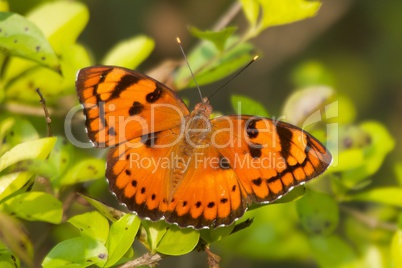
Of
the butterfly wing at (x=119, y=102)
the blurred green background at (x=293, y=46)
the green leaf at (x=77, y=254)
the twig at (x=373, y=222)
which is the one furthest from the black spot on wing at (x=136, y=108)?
the blurred green background at (x=293, y=46)

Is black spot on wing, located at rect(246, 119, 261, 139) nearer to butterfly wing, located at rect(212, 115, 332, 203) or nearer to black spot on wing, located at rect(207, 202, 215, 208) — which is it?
butterfly wing, located at rect(212, 115, 332, 203)

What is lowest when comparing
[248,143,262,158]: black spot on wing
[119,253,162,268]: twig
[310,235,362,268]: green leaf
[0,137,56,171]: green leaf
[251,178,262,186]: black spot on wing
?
[310,235,362,268]: green leaf

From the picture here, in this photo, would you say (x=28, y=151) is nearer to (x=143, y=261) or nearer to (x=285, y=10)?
(x=143, y=261)

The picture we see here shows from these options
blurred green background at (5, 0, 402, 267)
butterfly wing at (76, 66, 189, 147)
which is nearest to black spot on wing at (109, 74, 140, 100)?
butterfly wing at (76, 66, 189, 147)

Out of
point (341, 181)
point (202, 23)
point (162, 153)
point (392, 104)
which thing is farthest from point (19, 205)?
point (392, 104)

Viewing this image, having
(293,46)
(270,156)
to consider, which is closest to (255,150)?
(270,156)

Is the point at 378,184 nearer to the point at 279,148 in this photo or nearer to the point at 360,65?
the point at 360,65
